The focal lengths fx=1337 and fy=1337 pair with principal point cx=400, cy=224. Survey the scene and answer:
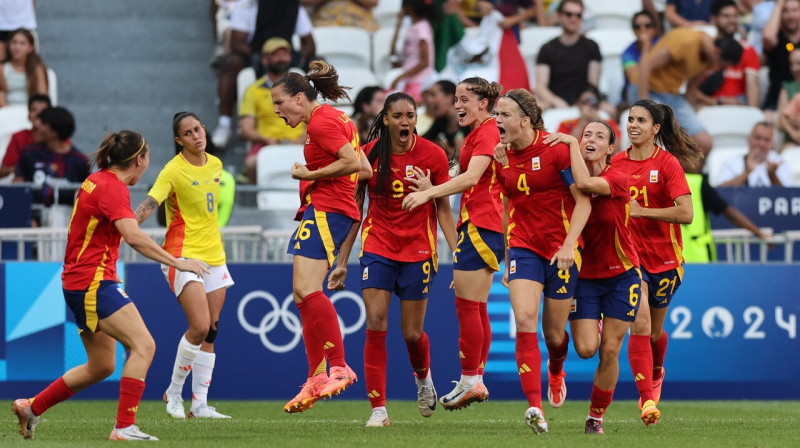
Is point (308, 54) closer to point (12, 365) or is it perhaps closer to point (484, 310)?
point (12, 365)

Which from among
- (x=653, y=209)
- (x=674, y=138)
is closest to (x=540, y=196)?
(x=653, y=209)

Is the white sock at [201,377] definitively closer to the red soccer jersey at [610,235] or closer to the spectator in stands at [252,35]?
the red soccer jersey at [610,235]

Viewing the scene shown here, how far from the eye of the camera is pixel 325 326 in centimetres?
925

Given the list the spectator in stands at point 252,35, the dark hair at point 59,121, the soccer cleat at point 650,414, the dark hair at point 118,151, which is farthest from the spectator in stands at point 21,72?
the soccer cleat at point 650,414

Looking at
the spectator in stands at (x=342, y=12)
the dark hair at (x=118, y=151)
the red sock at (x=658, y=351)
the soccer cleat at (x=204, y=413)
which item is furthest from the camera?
the spectator in stands at (x=342, y=12)

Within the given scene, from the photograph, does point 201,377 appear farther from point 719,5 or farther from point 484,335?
point 719,5

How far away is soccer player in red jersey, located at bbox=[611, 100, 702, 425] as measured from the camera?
968 cm

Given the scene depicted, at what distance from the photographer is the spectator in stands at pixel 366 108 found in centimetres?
1450

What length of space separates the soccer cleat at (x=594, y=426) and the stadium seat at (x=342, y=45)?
9782 millimetres

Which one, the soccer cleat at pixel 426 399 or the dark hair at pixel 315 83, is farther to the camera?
the soccer cleat at pixel 426 399

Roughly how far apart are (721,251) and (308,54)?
19.3 feet

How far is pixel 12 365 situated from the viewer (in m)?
12.4

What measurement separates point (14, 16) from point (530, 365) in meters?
10.3

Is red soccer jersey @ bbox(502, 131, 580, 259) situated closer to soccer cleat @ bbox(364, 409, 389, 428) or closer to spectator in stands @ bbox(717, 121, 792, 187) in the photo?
soccer cleat @ bbox(364, 409, 389, 428)
